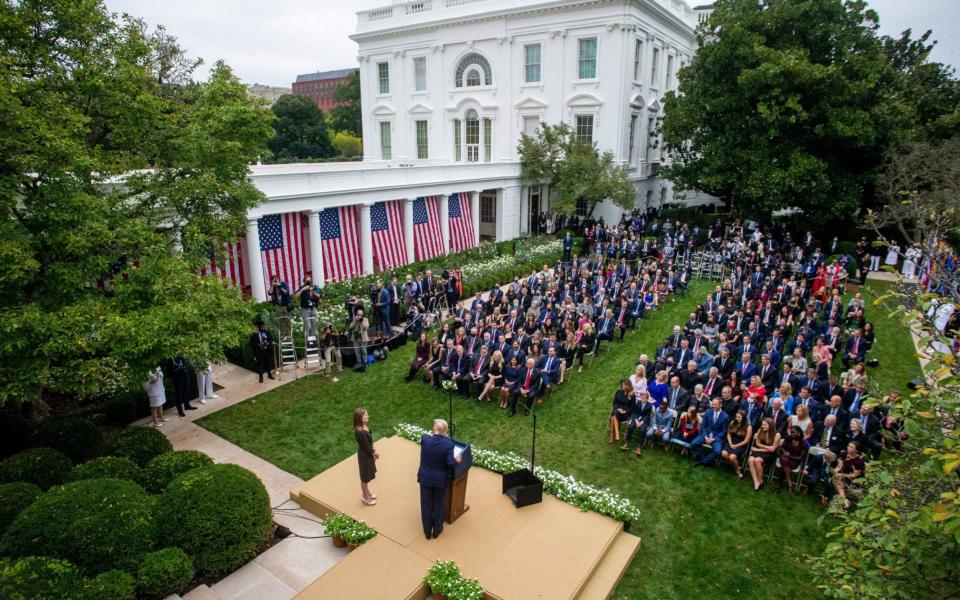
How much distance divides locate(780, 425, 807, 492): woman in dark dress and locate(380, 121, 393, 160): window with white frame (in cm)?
3582

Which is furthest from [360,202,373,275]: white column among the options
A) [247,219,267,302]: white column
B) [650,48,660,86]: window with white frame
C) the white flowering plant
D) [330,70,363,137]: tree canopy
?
[330,70,363,137]: tree canopy

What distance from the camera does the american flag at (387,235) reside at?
23031 millimetres

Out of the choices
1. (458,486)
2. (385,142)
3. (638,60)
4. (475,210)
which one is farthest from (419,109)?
(458,486)

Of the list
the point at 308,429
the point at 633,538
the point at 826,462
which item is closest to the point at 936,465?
the point at 633,538

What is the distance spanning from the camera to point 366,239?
22.4 m

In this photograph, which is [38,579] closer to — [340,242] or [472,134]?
[340,242]

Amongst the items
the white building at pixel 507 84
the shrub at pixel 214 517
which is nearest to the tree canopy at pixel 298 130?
the white building at pixel 507 84

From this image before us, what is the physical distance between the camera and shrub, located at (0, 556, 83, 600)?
207 inches

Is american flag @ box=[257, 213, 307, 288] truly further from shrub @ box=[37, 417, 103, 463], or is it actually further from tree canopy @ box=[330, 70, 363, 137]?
tree canopy @ box=[330, 70, 363, 137]

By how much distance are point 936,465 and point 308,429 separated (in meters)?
10.6

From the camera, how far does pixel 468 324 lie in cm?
1575

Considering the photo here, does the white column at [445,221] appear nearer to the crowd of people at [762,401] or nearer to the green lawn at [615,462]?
the green lawn at [615,462]

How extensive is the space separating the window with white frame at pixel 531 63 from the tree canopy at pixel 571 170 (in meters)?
4.72

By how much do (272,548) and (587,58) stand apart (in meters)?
31.1
